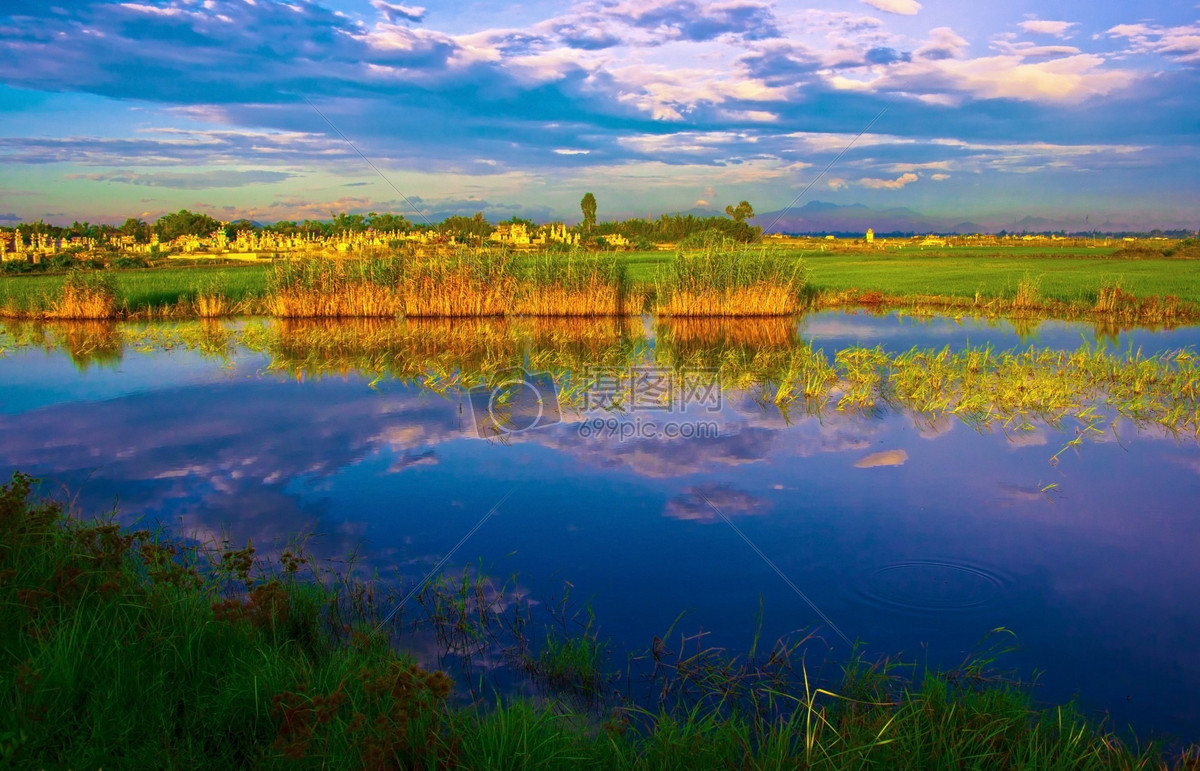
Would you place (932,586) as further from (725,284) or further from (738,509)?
(725,284)

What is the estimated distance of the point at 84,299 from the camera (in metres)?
21.6

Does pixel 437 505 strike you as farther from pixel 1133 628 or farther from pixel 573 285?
pixel 573 285

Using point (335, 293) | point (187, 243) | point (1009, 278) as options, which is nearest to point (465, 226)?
point (335, 293)

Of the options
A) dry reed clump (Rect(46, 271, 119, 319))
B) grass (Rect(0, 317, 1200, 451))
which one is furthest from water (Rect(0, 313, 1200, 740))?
dry reed clump (Rect(46, 271, 119, 319))

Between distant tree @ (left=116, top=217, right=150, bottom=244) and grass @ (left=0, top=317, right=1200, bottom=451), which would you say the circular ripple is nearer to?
grass @ (left=0, top=317, right=1200, bottom=451)

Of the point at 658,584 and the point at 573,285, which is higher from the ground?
the point at 573,285

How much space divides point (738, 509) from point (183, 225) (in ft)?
227

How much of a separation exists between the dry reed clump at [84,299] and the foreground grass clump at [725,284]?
52.5 feet

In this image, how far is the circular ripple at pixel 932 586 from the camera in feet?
17.0

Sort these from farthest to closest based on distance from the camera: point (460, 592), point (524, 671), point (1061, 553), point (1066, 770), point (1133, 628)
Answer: point (1061, 553)
point (460, 592)
point (1133, 628)
point (524, 671)
point (1066, 770)

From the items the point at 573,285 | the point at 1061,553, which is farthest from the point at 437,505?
the point at 573,285

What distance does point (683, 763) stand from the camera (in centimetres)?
324

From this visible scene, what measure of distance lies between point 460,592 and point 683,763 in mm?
2474

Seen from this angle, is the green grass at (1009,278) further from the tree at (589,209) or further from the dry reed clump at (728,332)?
the tree at (589,209)
